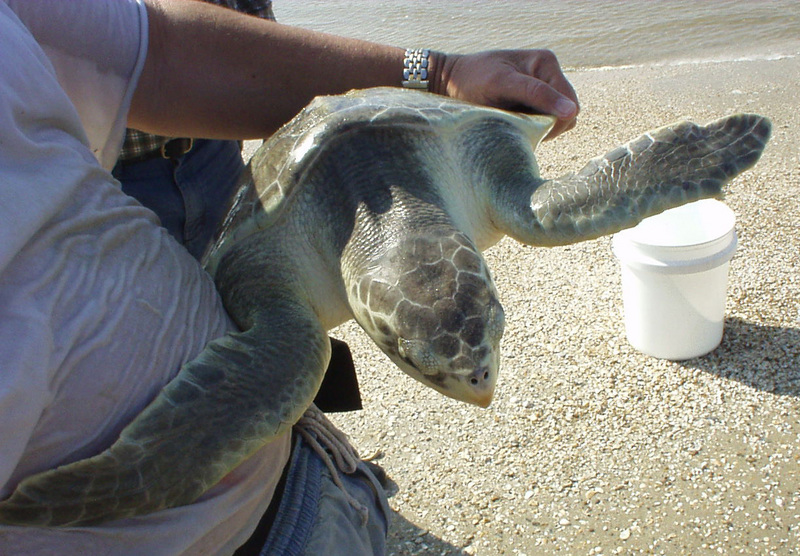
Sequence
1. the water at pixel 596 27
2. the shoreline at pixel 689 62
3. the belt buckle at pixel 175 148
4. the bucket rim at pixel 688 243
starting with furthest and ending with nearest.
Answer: the water at pixel 596 27
the shoreline at pixel 689 62
the bucket rim at pixel 688 243
the belt buckle at pixel 175 148

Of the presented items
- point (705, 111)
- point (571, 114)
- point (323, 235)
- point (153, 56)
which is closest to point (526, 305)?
point (571, 114)

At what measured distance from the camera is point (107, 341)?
88cm

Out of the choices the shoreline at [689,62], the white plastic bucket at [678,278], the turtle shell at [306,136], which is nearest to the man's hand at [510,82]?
the turtle shell at [306,136]

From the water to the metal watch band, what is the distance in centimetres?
606

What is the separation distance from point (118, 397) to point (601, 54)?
732 cm

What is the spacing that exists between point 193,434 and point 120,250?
0.29m

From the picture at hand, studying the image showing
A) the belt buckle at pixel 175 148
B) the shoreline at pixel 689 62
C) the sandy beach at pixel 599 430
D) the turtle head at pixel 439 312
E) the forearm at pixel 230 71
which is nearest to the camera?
the turtle head at pixel 439 312

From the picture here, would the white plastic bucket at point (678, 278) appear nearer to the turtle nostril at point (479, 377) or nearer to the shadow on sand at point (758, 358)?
the shadow on sand at point (758, 358)

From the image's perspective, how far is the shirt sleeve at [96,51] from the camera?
3.43 ft

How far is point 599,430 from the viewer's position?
91.9 inches

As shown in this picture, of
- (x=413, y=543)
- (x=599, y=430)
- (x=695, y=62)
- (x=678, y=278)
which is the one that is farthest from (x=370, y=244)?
(x=695, y=62)

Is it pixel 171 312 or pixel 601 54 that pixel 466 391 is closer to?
pixel 171 312

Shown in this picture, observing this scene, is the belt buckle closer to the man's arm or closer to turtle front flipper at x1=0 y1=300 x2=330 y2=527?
the man's arm

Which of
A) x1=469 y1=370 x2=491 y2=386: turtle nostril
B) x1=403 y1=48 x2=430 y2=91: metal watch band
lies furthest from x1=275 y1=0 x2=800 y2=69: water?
x1=469 y1=370 x2=491 y2=386: turtle nostril
